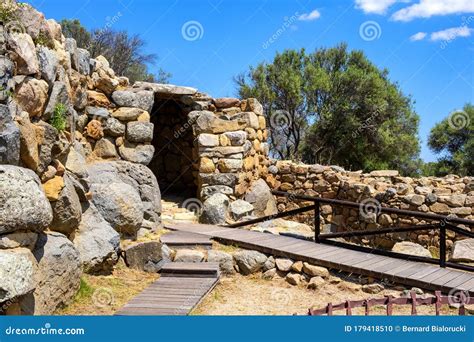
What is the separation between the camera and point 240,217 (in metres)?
8.54

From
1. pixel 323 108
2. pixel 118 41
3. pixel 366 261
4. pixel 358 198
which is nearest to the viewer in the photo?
pixel 366 261

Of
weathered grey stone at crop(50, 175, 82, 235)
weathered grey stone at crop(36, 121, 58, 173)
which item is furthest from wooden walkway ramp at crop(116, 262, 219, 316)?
weathered grey stone at crop(36, 121, 58, 173)

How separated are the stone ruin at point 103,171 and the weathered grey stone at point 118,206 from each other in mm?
13

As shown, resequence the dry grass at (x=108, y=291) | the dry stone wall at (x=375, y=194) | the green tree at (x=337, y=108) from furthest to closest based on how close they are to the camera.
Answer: the green tree at (x=337, y=108) < the dry stone wall at (x=375, y=194) < the dry grass at (x=108, y=291)

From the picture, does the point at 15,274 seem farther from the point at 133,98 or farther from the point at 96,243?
the point at 133,98

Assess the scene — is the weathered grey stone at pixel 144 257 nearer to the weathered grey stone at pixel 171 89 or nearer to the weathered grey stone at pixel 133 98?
the weathered grey stone at pixel 133 98

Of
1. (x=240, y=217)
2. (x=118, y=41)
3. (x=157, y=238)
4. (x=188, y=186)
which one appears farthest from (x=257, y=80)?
(x=157, y=238)

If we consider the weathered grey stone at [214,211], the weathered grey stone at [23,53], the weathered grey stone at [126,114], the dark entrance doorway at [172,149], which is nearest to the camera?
the weathered grey stone at [23,53]

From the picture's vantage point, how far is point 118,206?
5945 millimetres

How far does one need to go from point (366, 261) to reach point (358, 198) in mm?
3402

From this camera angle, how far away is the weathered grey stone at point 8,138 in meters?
3.70

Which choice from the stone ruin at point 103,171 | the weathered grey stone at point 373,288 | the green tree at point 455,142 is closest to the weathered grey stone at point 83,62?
the stone ruin at point 103,171

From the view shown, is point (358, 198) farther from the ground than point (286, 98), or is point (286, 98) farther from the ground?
point (286, 98)

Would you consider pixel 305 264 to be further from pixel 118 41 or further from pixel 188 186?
pixel 118 41
